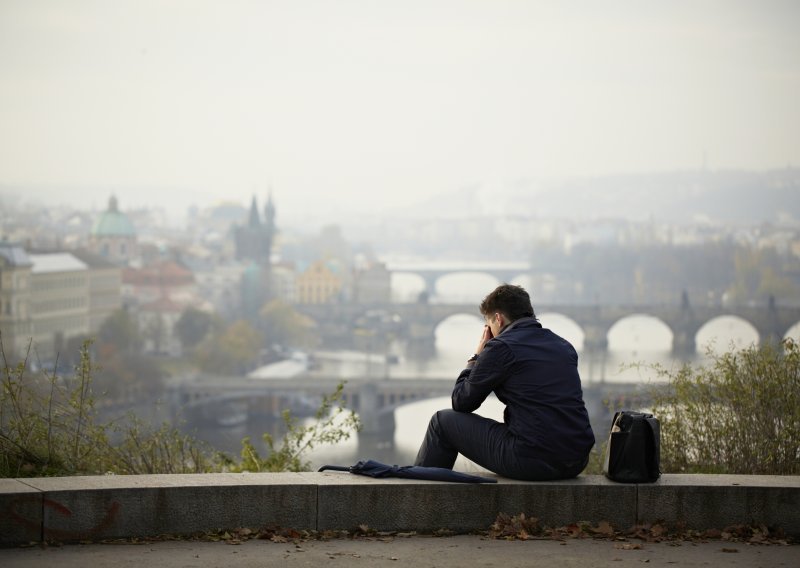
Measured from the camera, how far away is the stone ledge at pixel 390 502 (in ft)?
9.10

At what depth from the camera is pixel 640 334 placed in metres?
53.2

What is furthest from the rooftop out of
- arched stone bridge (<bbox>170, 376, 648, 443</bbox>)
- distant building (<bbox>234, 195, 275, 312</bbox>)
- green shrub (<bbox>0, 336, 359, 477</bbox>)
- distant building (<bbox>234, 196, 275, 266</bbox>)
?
green shrub (<bbox>0, 336, 359, 477</bbox>)

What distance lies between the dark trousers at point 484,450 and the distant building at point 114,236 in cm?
6785

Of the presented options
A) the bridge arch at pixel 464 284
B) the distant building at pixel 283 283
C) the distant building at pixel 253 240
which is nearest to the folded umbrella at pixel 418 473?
the bridge arch at pixel 464 284

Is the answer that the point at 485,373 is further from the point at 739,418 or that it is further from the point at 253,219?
the point at 253,219

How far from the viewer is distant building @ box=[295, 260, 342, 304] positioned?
6575 cm

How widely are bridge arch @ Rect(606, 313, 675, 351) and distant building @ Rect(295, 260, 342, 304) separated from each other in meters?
16.4

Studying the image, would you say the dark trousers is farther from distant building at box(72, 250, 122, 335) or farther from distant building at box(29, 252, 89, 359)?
distant building at box(72, 250, 122, 335)

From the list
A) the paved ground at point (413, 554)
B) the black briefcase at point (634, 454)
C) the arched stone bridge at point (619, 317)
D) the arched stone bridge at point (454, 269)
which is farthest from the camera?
the arched stone bridge at point (454, 269)

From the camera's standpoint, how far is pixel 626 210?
77.3 m

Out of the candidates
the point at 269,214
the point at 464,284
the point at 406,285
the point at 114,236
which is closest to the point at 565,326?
the point at 464,284

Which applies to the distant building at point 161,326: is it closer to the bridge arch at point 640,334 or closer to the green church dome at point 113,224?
the green church dome at point 113,224

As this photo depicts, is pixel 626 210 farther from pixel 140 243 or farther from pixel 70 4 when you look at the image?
pixel 70 4

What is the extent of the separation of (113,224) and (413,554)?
7148cm
